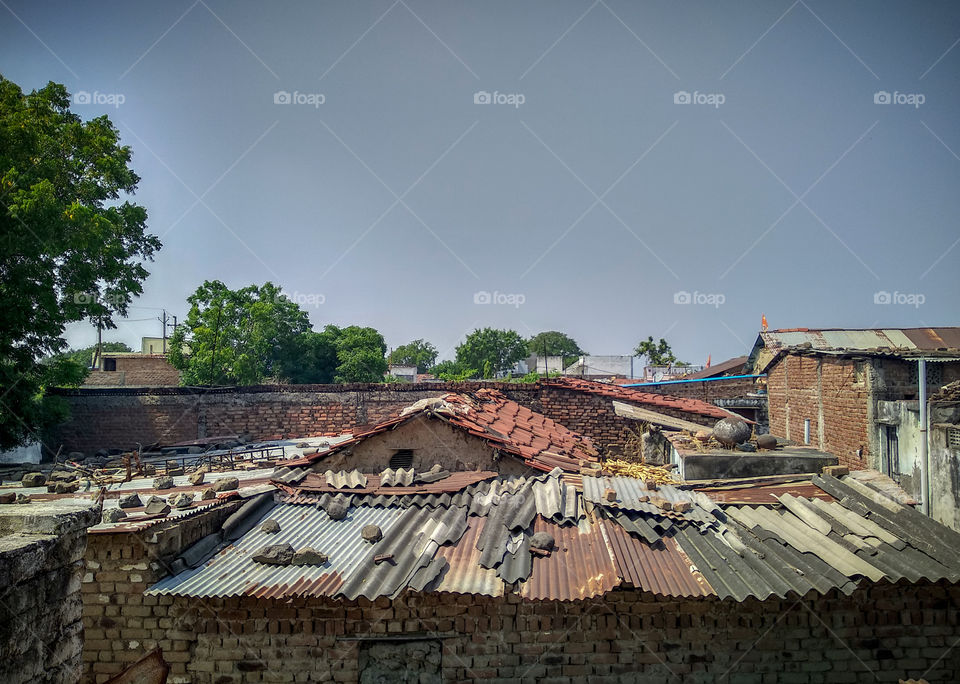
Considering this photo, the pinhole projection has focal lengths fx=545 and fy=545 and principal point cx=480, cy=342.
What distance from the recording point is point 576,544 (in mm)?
5684

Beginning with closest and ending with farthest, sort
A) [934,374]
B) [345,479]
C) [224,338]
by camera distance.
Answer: [345,479]
[934,374]
[224,338]

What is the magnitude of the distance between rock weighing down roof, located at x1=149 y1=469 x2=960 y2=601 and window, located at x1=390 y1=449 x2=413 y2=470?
39.7 inches

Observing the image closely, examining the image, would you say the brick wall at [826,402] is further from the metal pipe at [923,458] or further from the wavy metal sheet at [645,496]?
the wavy metal sheet at [645,496]

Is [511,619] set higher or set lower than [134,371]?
lower

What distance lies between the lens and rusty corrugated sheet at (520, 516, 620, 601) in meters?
4.79

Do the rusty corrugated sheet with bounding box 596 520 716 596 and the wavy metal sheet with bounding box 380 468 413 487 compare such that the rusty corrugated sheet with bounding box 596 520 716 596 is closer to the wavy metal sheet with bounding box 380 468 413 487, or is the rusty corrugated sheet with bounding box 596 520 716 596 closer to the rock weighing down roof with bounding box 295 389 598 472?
the rock weighing down roof with bounding box 295 389 598 472

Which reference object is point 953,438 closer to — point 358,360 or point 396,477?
point 396,477

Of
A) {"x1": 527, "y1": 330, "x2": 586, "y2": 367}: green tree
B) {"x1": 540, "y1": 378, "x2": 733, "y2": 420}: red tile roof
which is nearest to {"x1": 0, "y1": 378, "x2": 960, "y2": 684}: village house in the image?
{"x1": 540, "y1": 378, "x2": 733, "y2": 420}: red tile roof

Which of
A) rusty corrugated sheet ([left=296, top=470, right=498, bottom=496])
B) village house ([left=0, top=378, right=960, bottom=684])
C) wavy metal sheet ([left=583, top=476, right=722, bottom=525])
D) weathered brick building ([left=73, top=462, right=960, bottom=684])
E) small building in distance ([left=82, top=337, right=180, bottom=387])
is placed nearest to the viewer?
village house ([left=0, top=378, right=960, bottom=684])

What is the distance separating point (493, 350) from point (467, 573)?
168 ft

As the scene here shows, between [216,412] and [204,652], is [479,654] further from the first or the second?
[216,412]

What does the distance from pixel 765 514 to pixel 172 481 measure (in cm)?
812

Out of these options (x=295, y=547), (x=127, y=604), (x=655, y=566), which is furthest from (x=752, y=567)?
(x=127, y=604)

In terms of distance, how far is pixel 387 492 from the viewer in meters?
7.03
